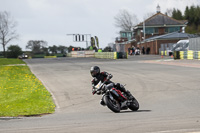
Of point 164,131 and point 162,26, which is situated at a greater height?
point 162,26

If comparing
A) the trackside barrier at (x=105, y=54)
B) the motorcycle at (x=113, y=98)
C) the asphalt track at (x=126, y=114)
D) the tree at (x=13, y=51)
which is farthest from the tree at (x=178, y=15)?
the motorcycle at (x=113, y=98)

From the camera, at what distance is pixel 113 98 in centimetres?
1009

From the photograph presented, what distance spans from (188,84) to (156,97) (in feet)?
13.1

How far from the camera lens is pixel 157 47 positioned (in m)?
69.6

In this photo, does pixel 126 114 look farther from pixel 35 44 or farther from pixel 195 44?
pixel 35 44

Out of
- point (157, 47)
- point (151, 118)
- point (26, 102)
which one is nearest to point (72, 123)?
point (151, 118)

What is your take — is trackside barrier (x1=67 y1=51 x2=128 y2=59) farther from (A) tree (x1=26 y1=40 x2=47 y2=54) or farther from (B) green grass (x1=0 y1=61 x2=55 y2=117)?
(A) tree (x1=26 y1=40 x2=47 y2=54)

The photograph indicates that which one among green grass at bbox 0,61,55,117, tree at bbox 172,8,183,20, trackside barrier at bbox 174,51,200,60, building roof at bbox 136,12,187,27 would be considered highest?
tree at bbox 172,8,183,20

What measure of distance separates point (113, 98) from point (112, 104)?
0.19 meters

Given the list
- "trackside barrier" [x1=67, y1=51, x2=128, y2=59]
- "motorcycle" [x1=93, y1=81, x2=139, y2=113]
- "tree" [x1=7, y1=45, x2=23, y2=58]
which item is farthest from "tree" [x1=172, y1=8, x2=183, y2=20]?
"motorcycle" [x1=93, y1=81, x2=139, y2=113]

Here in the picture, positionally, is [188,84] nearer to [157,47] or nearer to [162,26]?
[157,47]

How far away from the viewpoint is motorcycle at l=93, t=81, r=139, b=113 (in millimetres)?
9960

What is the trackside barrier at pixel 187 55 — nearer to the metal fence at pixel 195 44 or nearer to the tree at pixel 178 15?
the metal fence at pixel 195 44

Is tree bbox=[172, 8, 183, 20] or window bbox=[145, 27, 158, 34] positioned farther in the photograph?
tree bbox=[172, 8, 183, 20]
